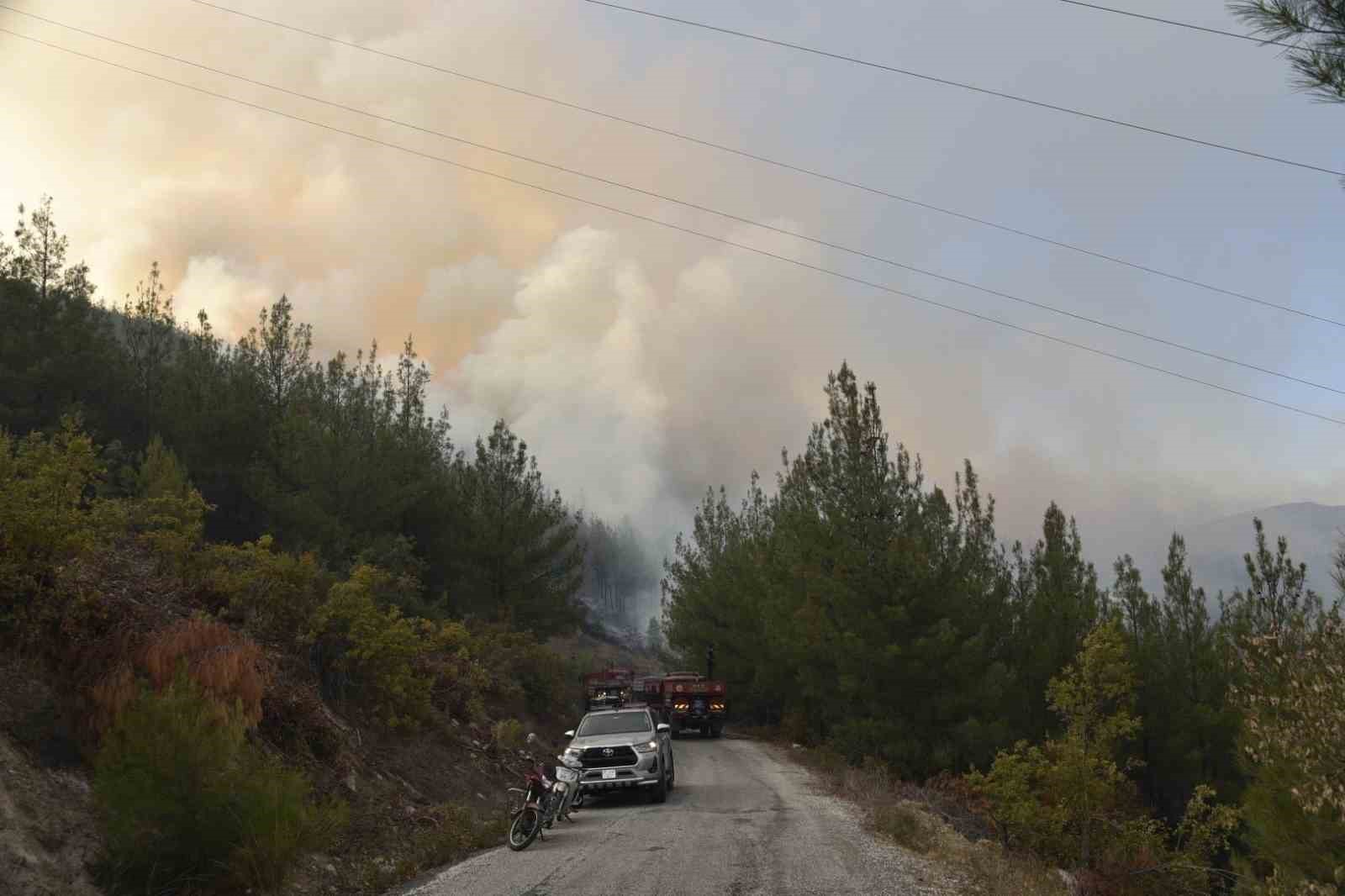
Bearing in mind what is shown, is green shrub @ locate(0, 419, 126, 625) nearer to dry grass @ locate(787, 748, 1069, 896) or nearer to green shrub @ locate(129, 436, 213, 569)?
green shrub @ locate(129, 436, 213, 569)

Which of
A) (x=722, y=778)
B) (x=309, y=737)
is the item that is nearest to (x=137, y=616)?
(x=309, y=737)

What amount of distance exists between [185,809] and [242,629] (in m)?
8.03

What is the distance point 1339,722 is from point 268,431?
39.9 m

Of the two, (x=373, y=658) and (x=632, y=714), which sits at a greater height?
(x=373, y=658)

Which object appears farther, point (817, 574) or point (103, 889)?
point (817, 574)

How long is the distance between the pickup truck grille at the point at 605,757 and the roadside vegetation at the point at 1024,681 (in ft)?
16.4

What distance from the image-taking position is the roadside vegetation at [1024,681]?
59.9 ft

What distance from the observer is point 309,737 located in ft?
45.6

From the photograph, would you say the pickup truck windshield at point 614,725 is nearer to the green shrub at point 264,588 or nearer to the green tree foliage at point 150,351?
the green shrub at point 264,588

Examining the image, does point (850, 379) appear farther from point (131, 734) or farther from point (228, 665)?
point (131, 734)

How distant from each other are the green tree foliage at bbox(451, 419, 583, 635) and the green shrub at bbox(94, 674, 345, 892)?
30.8 metres

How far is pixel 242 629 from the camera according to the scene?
16094 mm

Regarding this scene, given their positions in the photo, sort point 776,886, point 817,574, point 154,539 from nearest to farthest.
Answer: point 776,886 < point 154,539 < point 817,574

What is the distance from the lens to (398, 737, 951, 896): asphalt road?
10273 millimetres
